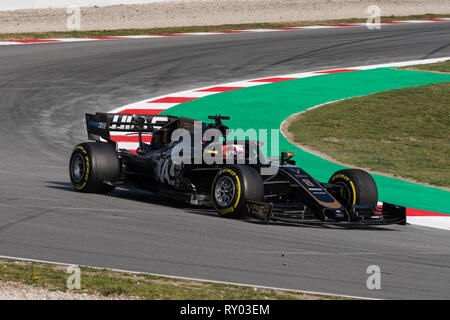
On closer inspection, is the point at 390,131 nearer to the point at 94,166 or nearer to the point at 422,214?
the point at 422,214

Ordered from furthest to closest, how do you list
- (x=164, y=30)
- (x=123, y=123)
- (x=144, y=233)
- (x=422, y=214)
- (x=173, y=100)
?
1. (x=164, y=30)
2. (x=173, y=100)
3. (x=123, y=123)
4. (x=422, y=214)
5. (x=144, y=233)

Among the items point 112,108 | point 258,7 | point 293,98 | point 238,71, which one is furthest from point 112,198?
point 258,7

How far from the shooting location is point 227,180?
9.84 metres

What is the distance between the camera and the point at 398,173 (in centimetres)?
1377

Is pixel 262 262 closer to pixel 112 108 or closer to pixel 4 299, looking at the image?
pixel 4 299

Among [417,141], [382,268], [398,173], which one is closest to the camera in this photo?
[382,268]

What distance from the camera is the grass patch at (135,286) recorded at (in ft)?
21.9

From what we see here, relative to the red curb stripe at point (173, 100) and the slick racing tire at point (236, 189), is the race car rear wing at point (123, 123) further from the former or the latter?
the red curb stripe at point (173, 100)

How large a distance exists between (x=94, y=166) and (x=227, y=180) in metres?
2.27

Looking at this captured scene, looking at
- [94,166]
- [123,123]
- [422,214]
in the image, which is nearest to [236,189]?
[94,166]

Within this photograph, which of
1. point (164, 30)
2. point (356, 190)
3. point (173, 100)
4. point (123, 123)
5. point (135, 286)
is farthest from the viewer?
point (164, 30)

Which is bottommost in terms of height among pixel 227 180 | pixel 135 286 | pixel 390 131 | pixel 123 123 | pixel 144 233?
pixel 135 286

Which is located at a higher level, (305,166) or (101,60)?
(101,60)
